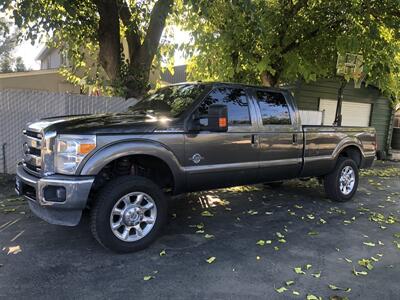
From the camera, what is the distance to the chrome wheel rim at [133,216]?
→ 4340 mm

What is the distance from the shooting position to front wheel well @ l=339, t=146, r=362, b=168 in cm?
738

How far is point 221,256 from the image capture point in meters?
4.42

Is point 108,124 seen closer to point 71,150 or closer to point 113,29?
point 71,150

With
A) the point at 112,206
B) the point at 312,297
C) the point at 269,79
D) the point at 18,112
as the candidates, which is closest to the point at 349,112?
the point at 269,79

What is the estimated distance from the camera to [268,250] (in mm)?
4664

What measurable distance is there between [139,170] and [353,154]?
4587 mm

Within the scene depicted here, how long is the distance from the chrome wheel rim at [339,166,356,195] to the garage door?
690 cm

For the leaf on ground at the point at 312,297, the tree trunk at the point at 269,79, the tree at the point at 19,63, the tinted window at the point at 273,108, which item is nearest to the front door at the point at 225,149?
the tinted window at the point at 273,108

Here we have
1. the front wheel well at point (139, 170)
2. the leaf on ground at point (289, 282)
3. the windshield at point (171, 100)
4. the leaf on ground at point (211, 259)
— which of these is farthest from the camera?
the windshield at point (171, 100)

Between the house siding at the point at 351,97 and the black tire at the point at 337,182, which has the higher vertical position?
the house siding at the point at 351,97

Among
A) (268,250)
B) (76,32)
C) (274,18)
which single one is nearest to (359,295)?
(268,250)

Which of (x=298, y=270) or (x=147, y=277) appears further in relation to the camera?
(x=298, y=270)

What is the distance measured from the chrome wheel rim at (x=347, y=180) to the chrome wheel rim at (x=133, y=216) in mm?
4081

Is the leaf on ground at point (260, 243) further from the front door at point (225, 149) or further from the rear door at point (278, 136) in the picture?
the rear door at point (278, 136)
